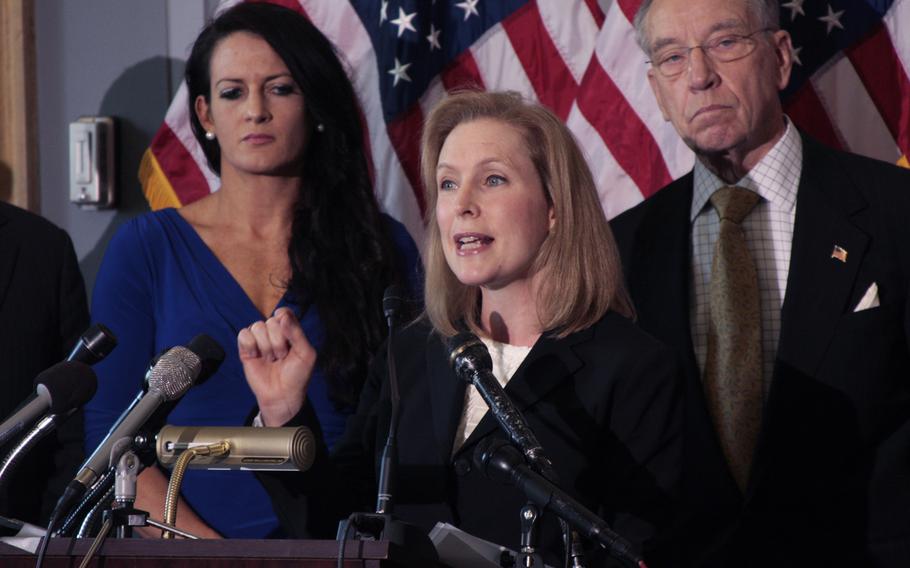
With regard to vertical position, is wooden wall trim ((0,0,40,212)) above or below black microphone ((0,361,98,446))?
above

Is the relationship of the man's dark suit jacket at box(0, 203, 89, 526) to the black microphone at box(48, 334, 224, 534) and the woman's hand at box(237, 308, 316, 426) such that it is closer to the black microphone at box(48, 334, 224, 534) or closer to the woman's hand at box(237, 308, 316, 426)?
the woman's hand at box(237, 308, 316, 426)

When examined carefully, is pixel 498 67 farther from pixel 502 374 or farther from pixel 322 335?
pixel 502 374

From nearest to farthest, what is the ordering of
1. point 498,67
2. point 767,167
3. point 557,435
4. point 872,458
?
point 557,435 < point 872,458 < point 767,167 < point 498,67

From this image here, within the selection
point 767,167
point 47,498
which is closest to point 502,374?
point 767,167

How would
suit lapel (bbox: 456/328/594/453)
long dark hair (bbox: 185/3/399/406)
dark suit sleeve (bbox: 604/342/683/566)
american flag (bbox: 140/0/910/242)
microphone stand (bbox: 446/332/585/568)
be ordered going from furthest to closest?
1. american flag (bbox: 140/0/910/242)
2. long dark hair (bbox: 185/3/399/406)
3. suit lapel (bbox: 456/328/594/453)
4. dark suit sleeve (bbox: 604/342/683/566)
5. microphone stand (bbox: 446/332/585/568)

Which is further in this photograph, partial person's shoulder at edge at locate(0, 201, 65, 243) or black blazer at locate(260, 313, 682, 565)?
partial person's shoulder at edge at locate(0, 201, 65, 243)

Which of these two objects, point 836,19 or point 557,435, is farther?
point 836,19

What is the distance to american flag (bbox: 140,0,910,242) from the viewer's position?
150 inches

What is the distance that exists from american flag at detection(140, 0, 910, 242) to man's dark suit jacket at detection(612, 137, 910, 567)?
2.57 feet

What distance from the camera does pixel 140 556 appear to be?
179cm

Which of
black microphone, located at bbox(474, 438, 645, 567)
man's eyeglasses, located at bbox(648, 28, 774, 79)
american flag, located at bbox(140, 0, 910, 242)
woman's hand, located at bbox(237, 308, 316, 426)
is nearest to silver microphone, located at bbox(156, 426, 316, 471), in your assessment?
black microphone, located at bbox(474, 438, 645, 567)

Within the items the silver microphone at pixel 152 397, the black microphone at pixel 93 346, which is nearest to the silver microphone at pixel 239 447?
the silver microphone at pixel 152 397

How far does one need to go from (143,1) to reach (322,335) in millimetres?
1706

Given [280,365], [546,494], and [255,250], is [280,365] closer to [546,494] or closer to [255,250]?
[546,494]
